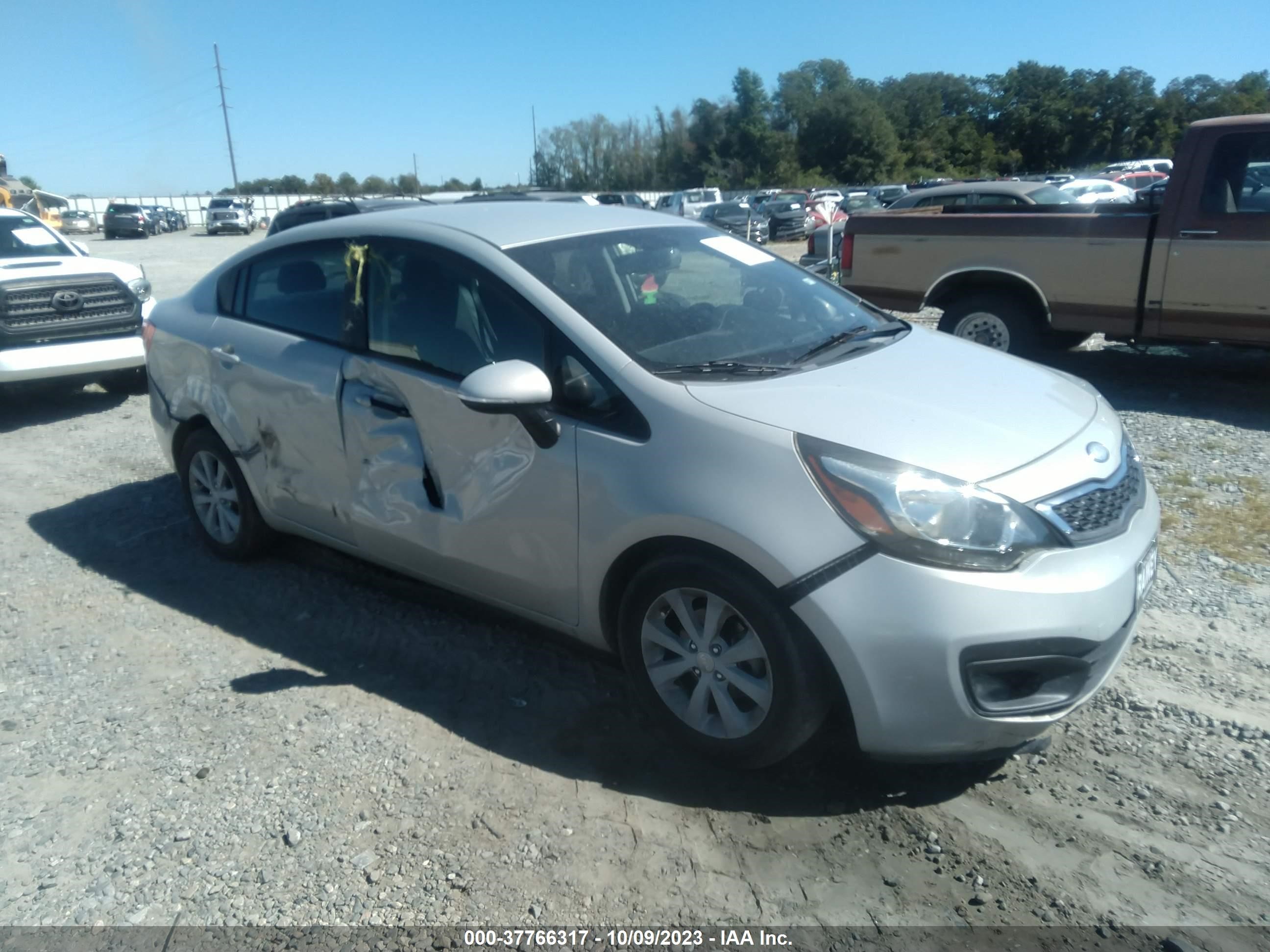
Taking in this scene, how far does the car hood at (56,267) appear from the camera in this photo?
842 cm

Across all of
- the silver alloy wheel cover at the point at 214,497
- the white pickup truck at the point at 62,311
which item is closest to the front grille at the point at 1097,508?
the silver alloy wheel cover at the point at 214,497

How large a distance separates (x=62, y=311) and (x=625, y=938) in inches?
322

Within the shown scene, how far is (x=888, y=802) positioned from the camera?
308 centimetres

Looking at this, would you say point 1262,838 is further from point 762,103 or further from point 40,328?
point 762,103

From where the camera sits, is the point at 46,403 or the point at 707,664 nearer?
the point at 707,664

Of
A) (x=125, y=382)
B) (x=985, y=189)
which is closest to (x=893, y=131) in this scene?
(x=985, y=189)

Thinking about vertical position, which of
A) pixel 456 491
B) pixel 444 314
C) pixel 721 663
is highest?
pixel 444 314

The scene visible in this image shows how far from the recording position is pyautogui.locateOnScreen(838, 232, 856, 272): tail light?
9141 mm

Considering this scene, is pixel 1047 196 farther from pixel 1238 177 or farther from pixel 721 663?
pixel 721 663

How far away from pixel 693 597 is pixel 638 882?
0.84 metres

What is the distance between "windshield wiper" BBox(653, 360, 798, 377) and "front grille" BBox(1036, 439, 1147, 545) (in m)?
1.01

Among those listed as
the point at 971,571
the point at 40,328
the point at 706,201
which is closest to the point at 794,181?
the point at 706,201

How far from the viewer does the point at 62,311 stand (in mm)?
8570

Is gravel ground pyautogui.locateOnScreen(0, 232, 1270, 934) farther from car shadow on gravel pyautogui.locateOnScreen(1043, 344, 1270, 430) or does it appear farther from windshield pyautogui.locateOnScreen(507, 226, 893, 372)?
car shadow on gravel pyautogui.locateOnScreen(1043, 344, 1270, 430)
